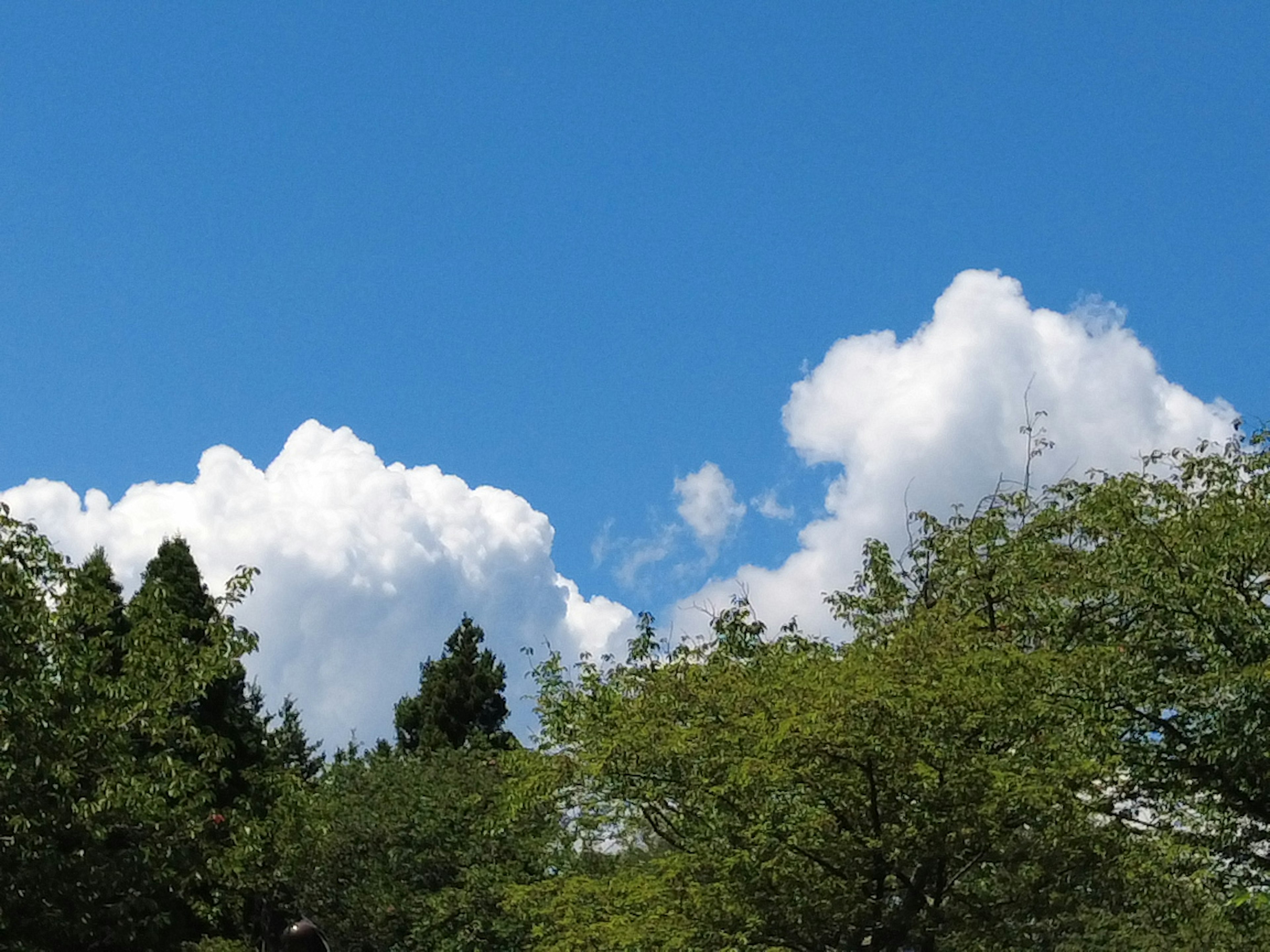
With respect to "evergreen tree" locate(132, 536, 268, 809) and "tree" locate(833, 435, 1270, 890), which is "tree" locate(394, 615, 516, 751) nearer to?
"evergreen tree" locate(132, 536, 268, 809)

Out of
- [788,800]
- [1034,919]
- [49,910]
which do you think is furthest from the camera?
[1034,919]

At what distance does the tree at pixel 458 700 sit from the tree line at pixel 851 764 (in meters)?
30.7

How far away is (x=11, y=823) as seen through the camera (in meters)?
15.8

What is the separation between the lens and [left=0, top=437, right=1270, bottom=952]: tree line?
57.8 feet

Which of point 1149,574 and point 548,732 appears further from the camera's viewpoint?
point 548,732

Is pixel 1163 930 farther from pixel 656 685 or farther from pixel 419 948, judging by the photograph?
pixel 419 948

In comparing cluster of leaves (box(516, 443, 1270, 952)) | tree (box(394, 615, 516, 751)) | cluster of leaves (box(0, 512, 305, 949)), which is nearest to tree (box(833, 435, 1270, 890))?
cluster of leaves (box(516, 443, 1270, 952))

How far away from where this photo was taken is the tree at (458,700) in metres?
56.0

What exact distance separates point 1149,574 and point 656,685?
7388 millimetres

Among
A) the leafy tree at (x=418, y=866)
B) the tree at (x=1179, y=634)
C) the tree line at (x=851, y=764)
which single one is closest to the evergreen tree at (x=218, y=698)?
the leafy tree at (x=418, y=866)

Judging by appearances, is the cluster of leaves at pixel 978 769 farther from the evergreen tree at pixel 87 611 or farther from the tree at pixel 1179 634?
the evergreen tree at pixel 87 611

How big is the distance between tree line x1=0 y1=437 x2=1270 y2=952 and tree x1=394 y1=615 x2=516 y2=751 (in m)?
30.7

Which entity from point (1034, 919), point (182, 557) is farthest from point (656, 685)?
point (182, 557)

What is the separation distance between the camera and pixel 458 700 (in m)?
56.2
